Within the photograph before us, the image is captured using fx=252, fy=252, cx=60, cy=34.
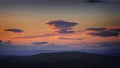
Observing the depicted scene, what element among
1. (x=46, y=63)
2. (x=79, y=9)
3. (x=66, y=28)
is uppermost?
(x=79, y=9)

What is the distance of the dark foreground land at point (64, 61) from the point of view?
2818mm

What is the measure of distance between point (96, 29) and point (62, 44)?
0.42m

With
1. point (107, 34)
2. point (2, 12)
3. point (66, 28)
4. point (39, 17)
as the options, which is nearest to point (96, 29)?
point (107, 34)

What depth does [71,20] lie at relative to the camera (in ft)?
9.26

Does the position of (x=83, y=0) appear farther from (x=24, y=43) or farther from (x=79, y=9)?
(x=24, y=43)

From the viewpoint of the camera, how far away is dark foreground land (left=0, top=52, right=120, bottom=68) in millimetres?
2818

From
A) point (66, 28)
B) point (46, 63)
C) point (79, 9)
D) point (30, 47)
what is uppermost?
point (79, 9)

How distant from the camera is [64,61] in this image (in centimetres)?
283

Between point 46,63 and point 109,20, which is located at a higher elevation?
point 109,20

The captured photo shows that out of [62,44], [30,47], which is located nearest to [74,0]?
[62,44]

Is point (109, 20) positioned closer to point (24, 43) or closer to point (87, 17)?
point (87, 17)

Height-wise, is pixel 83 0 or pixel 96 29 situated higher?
pixel 83 0

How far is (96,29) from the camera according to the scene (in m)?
2.82

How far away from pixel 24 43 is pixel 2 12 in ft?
1.41
